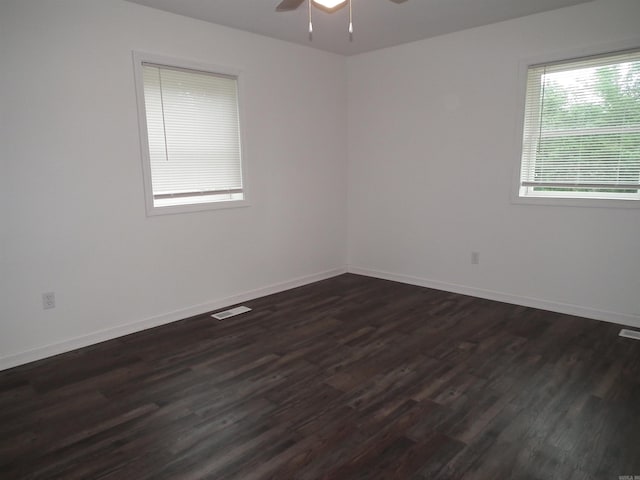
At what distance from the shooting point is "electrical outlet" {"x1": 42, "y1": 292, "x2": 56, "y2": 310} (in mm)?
2996

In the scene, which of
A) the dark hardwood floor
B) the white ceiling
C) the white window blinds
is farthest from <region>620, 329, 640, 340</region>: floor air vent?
the white window blinds

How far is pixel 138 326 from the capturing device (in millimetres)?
3500

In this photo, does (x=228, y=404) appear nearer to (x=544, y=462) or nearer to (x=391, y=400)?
(x=391, y=400)

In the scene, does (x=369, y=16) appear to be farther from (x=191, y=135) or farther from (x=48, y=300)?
(x=48, y=300)

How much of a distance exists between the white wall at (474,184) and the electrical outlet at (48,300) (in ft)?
11.0

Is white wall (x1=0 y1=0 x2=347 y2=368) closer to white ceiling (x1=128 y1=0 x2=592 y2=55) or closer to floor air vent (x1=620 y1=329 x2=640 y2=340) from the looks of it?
white ceiling (x1=128 y1=0 x2=592 y2=55)

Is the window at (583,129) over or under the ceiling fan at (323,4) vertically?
under

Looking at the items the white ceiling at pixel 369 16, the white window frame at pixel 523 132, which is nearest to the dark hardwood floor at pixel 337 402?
the white window frame at pixel 523 132

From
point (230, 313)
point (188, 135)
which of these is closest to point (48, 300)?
point (230, 313)

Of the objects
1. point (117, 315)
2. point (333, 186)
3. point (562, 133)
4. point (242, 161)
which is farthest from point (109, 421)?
point (562, 133)

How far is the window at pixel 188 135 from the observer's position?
3430 millimetres

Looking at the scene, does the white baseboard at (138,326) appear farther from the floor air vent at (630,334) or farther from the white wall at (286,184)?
the floor air vent at (630,334)

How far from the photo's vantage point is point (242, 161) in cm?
409

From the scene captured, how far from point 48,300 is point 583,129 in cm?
449
